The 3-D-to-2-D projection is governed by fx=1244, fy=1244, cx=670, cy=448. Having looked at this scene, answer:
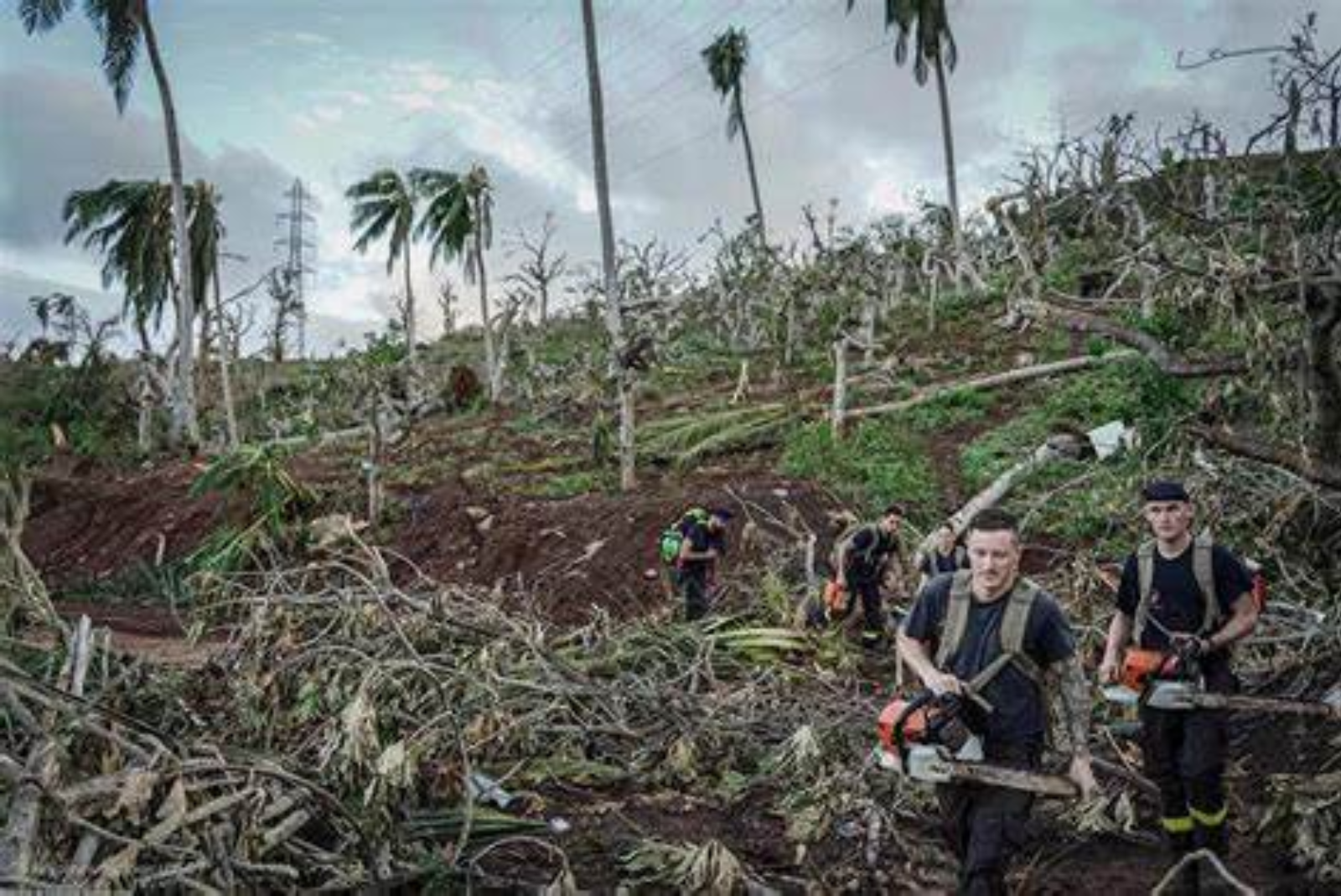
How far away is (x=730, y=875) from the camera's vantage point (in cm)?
519

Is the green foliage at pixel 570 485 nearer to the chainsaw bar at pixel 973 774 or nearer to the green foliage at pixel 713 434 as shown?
the green foliage at pixel 713 434

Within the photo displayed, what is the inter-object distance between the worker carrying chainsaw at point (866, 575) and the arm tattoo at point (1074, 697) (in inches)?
215

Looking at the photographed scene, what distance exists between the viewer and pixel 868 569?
9.85m

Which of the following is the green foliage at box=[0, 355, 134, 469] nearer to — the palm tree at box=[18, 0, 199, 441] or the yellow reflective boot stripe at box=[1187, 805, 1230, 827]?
the palm tree at box=[18, 0, 199, 441]

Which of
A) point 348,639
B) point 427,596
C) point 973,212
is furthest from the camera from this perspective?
point 973,212

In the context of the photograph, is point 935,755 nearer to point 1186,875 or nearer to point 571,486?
point 1186,875

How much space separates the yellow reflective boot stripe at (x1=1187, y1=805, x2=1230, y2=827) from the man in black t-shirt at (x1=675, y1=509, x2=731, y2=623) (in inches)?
229

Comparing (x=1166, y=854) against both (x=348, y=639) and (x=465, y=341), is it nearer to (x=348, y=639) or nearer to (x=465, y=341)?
(x=348, y=639)

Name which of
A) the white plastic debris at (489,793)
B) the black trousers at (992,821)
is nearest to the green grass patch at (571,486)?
the white plastic debris at (489,793)

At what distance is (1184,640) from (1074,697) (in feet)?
3.41

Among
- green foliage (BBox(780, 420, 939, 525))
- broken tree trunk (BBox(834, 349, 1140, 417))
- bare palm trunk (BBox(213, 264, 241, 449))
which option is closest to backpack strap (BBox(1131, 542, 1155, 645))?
green foliage (BBox(780, 420, 939, 525))

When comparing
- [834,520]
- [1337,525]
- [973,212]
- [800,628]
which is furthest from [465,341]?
[1337,525]

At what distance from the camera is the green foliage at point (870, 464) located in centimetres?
1412

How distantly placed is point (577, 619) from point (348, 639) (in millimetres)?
5143
